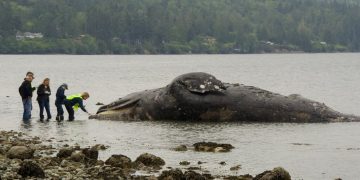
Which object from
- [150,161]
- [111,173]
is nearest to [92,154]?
[150,161]

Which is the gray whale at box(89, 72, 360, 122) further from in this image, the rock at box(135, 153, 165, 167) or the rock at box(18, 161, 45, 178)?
the rock at box(18, 161, 45, 178)

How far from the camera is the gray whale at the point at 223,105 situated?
92.2ft

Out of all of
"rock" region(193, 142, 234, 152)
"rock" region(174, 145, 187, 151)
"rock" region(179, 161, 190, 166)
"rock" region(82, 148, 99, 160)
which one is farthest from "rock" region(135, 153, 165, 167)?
"rock" region(193, 142, 234, 152)

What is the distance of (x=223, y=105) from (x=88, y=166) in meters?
11.2

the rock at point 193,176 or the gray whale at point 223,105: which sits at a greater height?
the gray whale at point 223,105

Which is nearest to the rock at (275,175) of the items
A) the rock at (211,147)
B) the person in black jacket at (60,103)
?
the rock at (211,147)

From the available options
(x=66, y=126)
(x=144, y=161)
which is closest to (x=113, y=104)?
(x=66, y=126)

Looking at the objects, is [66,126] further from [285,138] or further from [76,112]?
[285,138]

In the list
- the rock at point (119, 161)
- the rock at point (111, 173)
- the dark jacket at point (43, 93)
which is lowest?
the rock at point (111, 173)

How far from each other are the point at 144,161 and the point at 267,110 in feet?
35.9

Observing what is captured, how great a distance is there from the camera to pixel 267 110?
28.4 meters

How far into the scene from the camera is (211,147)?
2159cm

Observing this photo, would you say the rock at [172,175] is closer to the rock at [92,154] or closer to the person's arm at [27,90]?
the rock at [92,154]

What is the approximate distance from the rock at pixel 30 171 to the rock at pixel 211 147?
654 centimetres
